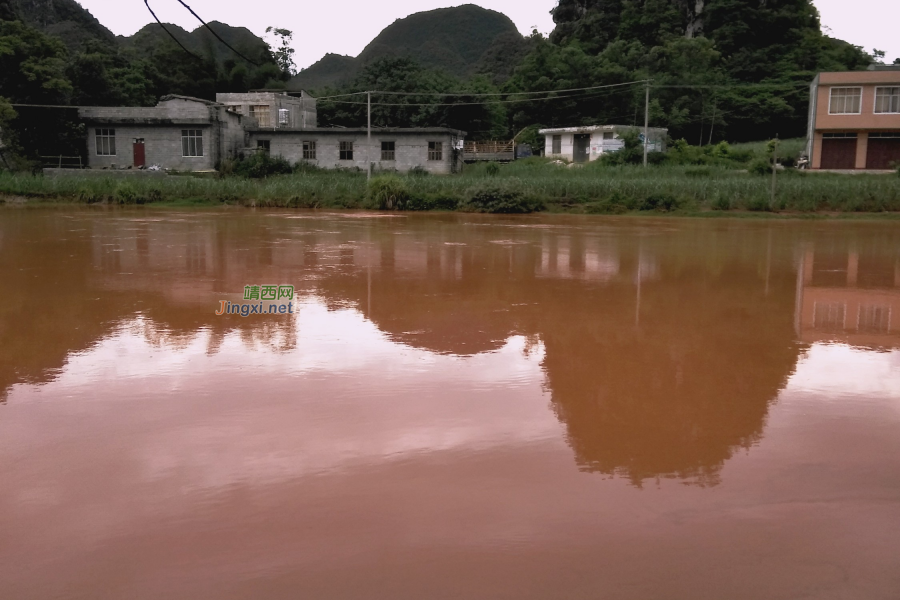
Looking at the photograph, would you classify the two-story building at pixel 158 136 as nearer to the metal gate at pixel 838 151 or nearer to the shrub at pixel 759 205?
the shrub at pixel 759 205

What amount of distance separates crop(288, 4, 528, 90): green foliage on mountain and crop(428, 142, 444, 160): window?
5390 cm

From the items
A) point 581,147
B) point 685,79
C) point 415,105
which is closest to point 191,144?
point 415,105

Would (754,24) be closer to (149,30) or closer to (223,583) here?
(149,30)

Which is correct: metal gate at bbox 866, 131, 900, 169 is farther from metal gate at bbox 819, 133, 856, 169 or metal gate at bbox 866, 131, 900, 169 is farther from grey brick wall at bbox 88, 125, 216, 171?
grey brick wall at bbox 88, 125, 216, 171

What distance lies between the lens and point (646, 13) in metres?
57.2

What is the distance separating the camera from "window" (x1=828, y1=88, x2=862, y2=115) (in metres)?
35.8

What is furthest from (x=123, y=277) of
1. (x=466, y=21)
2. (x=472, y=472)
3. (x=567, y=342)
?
(x=466, y=21)

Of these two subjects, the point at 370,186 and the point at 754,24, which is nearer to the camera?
the point at 370,186

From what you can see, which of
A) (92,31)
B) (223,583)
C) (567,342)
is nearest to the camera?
(223,583)

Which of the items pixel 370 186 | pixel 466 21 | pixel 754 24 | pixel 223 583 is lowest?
pixel 223 583

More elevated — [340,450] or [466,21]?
[466,21]

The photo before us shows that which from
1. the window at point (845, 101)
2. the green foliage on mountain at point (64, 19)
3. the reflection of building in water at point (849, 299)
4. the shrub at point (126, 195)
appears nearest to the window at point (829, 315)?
the reflection of building in water at point (849, 299)

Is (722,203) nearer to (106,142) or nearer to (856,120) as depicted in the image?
(856,120)

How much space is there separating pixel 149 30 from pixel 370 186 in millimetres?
55140
